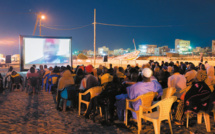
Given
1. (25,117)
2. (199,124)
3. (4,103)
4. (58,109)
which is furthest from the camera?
(4,103)

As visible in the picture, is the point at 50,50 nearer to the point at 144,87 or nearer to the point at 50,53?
the point at 50,53

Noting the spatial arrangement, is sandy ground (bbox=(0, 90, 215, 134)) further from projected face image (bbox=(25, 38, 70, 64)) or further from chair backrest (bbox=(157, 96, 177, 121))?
projected face image (bbox=(25, 38, 70, 64))

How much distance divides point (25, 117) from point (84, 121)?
1.71 meters

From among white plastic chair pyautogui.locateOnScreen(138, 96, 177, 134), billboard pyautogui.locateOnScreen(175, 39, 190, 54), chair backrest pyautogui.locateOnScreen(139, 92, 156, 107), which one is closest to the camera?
white plastic chair pyautogui.locateOnScreen(138, 96, 177, 134)

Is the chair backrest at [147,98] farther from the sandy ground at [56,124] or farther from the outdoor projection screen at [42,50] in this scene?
the outdoor projection screen at [42,50]

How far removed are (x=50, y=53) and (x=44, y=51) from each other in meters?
0.57

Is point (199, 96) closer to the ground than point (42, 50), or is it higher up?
closer to the ground

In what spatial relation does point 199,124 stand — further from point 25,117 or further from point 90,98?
point 25,117

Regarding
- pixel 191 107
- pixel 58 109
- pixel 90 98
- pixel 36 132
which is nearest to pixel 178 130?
pixel 191 107

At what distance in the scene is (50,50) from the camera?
1670cm

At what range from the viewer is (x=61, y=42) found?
17000mm

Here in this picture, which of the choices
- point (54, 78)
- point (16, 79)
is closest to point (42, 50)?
point (16, 79)

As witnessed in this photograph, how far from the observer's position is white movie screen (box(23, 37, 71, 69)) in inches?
642

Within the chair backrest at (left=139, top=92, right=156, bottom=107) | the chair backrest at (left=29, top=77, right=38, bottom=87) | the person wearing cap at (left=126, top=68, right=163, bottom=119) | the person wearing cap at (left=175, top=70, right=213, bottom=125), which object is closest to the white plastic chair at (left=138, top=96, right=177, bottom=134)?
the chair backrest at (left=139, top=92, right=156, bottom=107)
